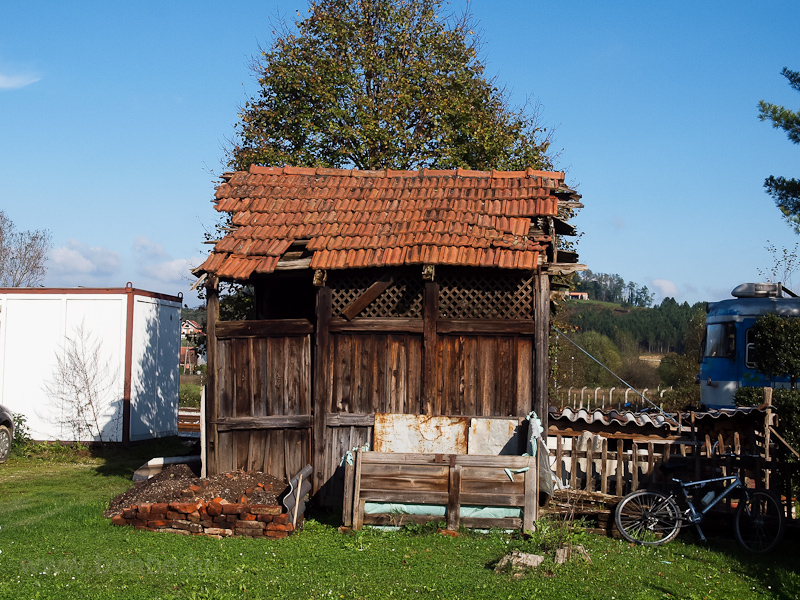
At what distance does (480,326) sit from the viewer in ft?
33.4

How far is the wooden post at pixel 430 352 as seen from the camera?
10141 mm

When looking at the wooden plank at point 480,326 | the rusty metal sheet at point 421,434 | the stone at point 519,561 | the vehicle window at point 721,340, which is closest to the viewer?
the stone at point 519,561

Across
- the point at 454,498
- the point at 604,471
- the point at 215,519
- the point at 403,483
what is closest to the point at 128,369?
the point at 215,519

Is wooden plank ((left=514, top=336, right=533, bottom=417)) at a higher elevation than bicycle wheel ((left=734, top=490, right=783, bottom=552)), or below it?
higher

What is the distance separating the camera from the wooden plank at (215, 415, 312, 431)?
34.1ft

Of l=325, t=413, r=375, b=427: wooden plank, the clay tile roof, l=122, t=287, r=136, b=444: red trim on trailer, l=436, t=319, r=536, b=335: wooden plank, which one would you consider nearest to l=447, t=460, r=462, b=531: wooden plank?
l=325, t=413, r=375, b=427: wooden plank

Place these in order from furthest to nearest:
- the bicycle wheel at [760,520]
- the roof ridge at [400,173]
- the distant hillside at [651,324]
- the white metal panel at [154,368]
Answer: the distant hillside at [651,324]
the white metal panel at [154,368]
the roof ridge at [400,173]
the bicycle wheel at [760,520]

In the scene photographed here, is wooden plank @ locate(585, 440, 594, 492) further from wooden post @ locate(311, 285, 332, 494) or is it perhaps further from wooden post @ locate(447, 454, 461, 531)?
wooden post @ locate(311, 285, 332, 494)

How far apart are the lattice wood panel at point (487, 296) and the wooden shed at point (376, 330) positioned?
0.8 inches

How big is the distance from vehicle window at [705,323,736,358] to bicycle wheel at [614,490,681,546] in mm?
11051

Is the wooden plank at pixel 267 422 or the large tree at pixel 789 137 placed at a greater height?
the large tree at pixel 789 137

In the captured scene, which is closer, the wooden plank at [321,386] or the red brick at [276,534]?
the red brick at [276,534]

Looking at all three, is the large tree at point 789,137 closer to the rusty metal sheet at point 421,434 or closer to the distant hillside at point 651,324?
the rusty metal sheet at point 421,434

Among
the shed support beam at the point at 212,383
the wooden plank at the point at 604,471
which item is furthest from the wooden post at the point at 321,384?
the wooden plank at the point at 604,471
